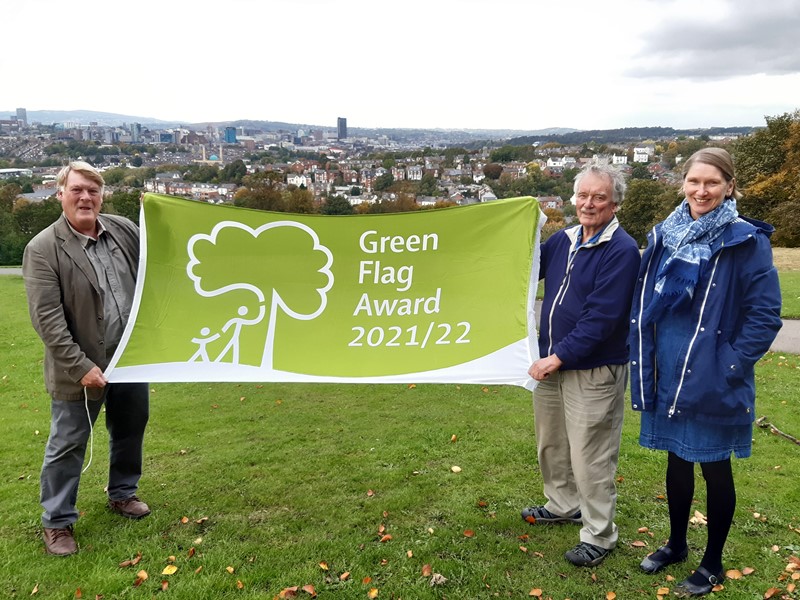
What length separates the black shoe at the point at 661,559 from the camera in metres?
4.05

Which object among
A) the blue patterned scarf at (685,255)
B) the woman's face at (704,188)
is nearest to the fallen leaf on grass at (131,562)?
the blue patterned scarf at (685,255)

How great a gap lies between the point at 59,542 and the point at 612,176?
4.61 meters

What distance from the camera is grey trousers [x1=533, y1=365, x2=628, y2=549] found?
157 inches

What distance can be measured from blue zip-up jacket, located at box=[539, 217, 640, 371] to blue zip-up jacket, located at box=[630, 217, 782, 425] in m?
0.44

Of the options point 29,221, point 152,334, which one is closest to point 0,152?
point 29,221

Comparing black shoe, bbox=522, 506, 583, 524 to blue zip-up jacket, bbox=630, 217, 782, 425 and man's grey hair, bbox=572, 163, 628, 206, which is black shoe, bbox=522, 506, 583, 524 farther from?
man's grey hair, bbox=572, 163, 628, 206

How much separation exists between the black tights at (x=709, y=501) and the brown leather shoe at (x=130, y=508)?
157 inches

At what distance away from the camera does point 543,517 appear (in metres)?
4.75

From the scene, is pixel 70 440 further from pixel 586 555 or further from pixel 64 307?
pixel 586 555

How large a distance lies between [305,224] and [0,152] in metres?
208

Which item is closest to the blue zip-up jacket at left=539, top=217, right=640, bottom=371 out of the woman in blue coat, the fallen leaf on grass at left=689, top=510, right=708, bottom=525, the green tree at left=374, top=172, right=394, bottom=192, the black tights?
the woman in blue coat

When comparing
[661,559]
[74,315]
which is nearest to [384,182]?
[74,315]

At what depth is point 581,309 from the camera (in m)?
3.94

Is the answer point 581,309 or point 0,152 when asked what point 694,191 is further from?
point 0,152
